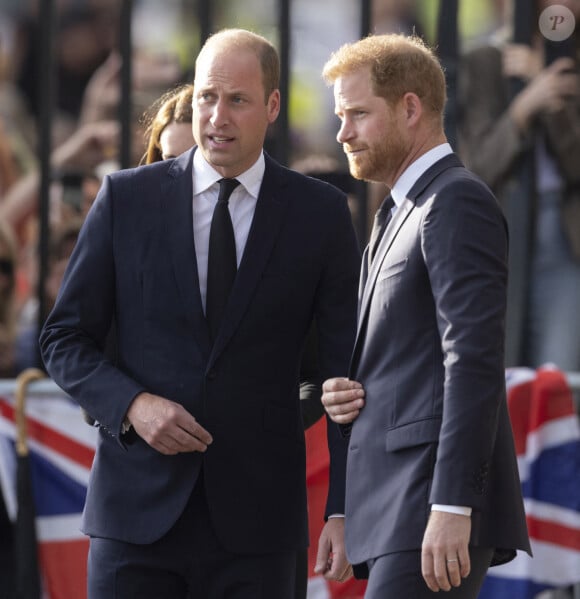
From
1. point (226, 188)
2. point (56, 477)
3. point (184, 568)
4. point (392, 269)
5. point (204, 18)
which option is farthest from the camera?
point (204, 18)

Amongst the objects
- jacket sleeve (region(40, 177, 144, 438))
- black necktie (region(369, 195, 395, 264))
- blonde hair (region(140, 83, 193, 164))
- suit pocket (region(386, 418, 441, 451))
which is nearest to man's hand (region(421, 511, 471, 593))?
suit pocket (region(386, 418, 441, 451))

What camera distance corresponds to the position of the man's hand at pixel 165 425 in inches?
120

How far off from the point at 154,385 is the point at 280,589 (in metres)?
0.55

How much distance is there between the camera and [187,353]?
125 inches

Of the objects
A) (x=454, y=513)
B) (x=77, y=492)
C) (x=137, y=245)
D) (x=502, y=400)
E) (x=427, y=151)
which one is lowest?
(x=77, y=492)

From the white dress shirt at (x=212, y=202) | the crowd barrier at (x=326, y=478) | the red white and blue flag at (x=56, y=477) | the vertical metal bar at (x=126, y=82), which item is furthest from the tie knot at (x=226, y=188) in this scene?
the vertical metal bar at (x=126, y=82)

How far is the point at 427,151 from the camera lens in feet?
10.2

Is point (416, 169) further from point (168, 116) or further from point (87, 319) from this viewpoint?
point (168, 116)

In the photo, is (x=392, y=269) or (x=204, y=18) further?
(x=204, y=18)

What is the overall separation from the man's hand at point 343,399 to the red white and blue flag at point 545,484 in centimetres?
218

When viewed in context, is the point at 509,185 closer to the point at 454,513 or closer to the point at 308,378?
the point at 308,378

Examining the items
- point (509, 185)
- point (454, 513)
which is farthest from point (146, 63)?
point (454, 513)

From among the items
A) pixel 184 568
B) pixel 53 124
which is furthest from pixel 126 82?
pixel 184 568

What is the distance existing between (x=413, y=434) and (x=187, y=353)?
0.56m
